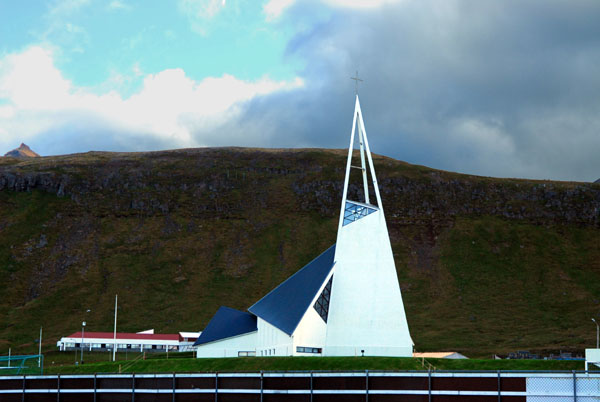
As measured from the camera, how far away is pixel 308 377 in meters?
33.8

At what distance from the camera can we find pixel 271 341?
64.9 m

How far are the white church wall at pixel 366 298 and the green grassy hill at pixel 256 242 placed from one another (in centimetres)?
4860

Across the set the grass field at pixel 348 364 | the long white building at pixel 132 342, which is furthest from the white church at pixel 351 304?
the long white building at pixel 132 342

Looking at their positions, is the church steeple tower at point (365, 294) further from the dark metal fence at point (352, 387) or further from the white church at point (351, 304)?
the dark metal fence at point (352, 387)

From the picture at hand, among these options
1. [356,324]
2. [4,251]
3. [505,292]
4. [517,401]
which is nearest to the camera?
[517,401]

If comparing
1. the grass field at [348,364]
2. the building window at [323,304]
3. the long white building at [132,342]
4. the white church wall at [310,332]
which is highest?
the building window at [323,304]

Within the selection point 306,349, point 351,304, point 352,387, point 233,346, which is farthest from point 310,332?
point 352,387

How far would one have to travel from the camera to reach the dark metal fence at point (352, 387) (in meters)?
32.2

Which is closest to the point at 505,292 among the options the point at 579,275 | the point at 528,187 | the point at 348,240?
the point at 579,275

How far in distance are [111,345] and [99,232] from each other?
5201 centimetres

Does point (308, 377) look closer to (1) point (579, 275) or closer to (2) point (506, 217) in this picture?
(1) point (579, 275)

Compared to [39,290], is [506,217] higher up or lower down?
higher up

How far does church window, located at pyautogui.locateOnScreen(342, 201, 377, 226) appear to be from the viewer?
206 feet

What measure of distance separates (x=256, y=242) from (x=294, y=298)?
92531 millimetres
